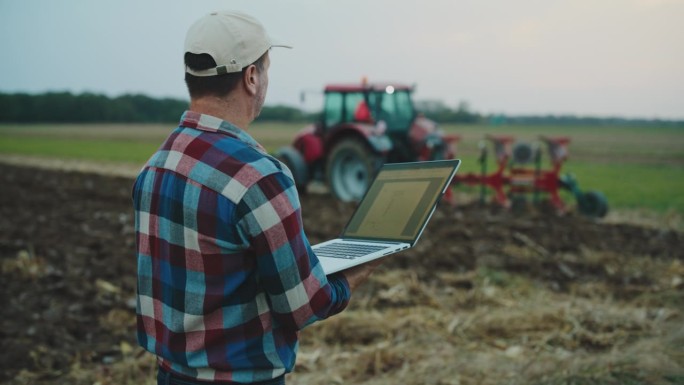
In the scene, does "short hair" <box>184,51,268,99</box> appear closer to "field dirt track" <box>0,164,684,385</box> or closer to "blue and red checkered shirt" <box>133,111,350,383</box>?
"blue and red checkered shirt" <box>133,111,350,383</box>

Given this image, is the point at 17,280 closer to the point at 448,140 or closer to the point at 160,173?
the point at 160,173

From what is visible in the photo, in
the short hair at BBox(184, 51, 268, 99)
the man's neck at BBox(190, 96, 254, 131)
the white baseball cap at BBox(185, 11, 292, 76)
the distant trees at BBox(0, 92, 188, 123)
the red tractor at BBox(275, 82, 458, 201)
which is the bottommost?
the distant trees at BBox(0, 92, 188, 123)

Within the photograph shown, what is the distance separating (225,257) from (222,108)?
14.7 inches

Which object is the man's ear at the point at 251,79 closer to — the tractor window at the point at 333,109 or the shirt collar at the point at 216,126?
the shirt collar at the point at 216,126

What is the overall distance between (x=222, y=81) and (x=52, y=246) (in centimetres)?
694

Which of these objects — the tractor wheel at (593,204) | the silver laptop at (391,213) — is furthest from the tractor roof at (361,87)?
the silver laptop at (391,213)

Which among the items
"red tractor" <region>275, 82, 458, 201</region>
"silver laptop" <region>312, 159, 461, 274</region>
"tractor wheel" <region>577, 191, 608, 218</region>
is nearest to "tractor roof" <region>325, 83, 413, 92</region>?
"red tractor" <region>275, 82, 458, 201</region>

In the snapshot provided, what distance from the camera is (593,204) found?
11703mm

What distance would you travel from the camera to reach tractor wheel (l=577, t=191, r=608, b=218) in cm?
1155

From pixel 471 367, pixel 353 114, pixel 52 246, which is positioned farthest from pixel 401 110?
pixel 471 367

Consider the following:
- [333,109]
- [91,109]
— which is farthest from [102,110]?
[333,109]

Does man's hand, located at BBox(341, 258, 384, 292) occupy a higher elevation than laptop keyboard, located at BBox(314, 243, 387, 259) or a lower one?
lower

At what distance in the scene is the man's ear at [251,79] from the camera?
192 centimetres

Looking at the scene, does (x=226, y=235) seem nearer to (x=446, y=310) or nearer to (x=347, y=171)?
(x=446, y=310)
